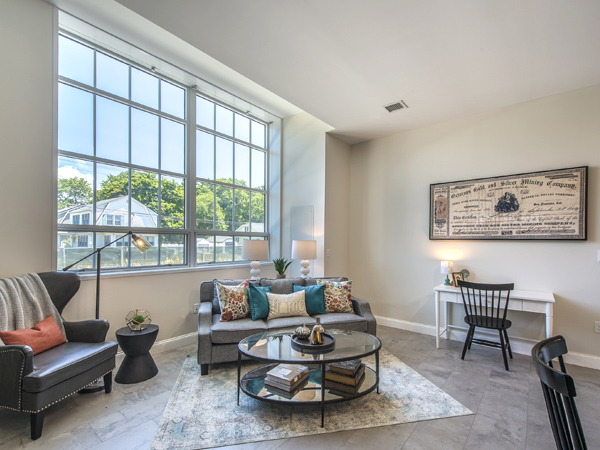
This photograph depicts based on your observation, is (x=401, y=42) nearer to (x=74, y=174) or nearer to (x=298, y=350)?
(x=298, y=350)

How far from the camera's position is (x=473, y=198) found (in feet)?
12.3

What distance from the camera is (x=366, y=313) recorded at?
3393 mm

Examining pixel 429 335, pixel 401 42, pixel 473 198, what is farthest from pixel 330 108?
pixel 429 335

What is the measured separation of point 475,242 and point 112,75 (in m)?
4.62

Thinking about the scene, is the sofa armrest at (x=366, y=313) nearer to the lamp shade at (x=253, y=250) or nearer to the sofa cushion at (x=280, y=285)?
the sofa cushion at (x=280, y=285)

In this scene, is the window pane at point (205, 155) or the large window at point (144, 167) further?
the window pane at point (205, 155)

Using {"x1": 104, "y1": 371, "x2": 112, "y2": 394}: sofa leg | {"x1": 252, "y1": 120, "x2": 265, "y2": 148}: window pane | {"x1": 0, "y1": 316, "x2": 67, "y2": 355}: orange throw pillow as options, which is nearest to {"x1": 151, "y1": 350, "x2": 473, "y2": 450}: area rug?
{"x1": 104, "y1": 371, "x2": 112, "y2": 394}: sofa leg

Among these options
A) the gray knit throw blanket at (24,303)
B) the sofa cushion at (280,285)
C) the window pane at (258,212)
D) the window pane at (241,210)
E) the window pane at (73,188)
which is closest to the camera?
the gray knit throw blanket at (24,303)

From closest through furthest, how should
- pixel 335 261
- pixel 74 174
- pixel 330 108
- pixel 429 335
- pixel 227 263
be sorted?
pixel 74 174
pixel 330 108
pixel 429 335
pixel 227 263
pixel 335 261

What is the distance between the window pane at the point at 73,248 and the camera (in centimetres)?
284

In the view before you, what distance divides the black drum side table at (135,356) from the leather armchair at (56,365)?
16 cm

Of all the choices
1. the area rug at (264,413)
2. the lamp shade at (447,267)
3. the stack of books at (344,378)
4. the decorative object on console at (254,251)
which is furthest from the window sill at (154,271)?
the lamp shade at (447,267)

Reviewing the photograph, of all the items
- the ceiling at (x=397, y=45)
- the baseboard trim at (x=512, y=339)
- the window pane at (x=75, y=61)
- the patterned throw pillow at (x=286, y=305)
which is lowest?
the baseboard trim at (x=512, y=339)

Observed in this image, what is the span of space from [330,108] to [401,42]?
50.9 inches
